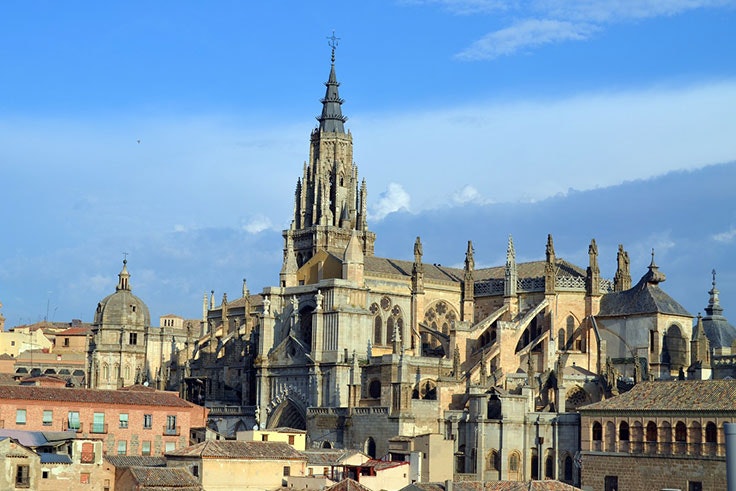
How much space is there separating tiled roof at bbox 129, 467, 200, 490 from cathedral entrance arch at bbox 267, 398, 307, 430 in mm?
30145

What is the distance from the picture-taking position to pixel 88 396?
80.2m

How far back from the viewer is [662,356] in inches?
3533

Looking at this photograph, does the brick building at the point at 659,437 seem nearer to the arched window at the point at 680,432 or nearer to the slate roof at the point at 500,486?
the arched window at the point at 680,432

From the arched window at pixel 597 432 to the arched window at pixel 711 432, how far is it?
23.8ft

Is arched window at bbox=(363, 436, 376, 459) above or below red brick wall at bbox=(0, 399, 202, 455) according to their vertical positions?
below

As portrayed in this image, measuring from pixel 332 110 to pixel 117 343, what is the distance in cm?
2656

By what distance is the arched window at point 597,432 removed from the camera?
7462cm

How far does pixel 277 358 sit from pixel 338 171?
21.0 meters

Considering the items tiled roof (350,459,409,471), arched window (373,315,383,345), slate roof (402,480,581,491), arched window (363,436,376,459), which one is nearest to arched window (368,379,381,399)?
arched window (363,436,376,459)

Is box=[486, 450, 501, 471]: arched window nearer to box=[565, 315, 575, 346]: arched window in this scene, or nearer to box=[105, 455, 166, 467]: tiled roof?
box=[565, 315, 575, 346]: arched window

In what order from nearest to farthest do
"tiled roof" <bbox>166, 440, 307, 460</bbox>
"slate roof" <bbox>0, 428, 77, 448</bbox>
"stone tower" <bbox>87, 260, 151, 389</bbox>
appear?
"tiled roof" <bbox>166, 440, 307, 460</bbox>
"slate roof" <bbox>0, 428, 77, 448</bbox>
"stone tower" <bbox>87, 260, 151, 389</bbox>

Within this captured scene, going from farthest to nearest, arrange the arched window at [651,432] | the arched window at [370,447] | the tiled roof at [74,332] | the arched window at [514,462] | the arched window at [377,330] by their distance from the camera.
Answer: the tiled roof at [74,332] → the arched window at [377,330] → the arched window at [370,447] → the arched window at [514,462] → the arched window at [651,432]

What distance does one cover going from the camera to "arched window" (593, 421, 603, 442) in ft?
245

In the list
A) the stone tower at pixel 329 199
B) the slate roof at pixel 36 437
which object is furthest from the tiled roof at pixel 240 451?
the stone tower at pixel 329 199
